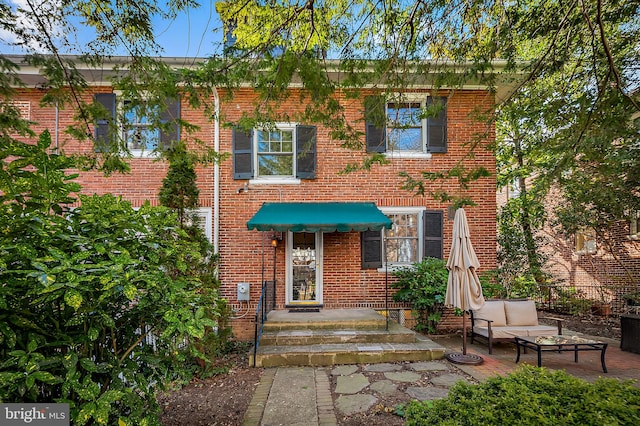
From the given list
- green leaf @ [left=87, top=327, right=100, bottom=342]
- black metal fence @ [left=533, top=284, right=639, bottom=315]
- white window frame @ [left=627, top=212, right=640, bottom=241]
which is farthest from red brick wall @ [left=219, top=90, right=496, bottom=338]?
green leaf @ [left=87, top=327, right=100, bottom=342]

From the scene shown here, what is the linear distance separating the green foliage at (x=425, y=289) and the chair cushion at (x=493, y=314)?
914 millimetres

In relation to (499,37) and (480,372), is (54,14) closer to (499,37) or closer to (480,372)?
(499,37)

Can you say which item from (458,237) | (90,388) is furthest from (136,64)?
(458,237)

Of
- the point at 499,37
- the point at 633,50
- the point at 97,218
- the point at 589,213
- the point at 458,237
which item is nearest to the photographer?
the point at 97,218

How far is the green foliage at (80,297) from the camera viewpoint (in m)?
2.06

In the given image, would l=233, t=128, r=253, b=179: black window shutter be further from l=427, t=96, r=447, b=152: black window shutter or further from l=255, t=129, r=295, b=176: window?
Answer: l=427, t=96, r=447, b=152: black window shutter

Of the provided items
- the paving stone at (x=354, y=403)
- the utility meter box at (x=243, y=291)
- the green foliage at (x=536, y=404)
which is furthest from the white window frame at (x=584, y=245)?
the utility meter box at (x=243, y=291)

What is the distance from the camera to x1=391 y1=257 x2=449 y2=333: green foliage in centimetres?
801

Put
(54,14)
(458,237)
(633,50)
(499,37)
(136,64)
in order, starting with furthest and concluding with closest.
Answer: (458,237) < (633,50) < (499,37) < (136,64) < (54,14)

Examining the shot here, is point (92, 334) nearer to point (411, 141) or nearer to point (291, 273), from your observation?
point (291, 273)

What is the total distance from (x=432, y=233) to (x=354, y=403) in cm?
563

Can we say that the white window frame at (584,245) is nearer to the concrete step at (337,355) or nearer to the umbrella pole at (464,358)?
the umbrella pole at (464,358)

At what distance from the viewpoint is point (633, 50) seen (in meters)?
5.23

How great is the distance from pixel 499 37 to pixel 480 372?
561 cm
